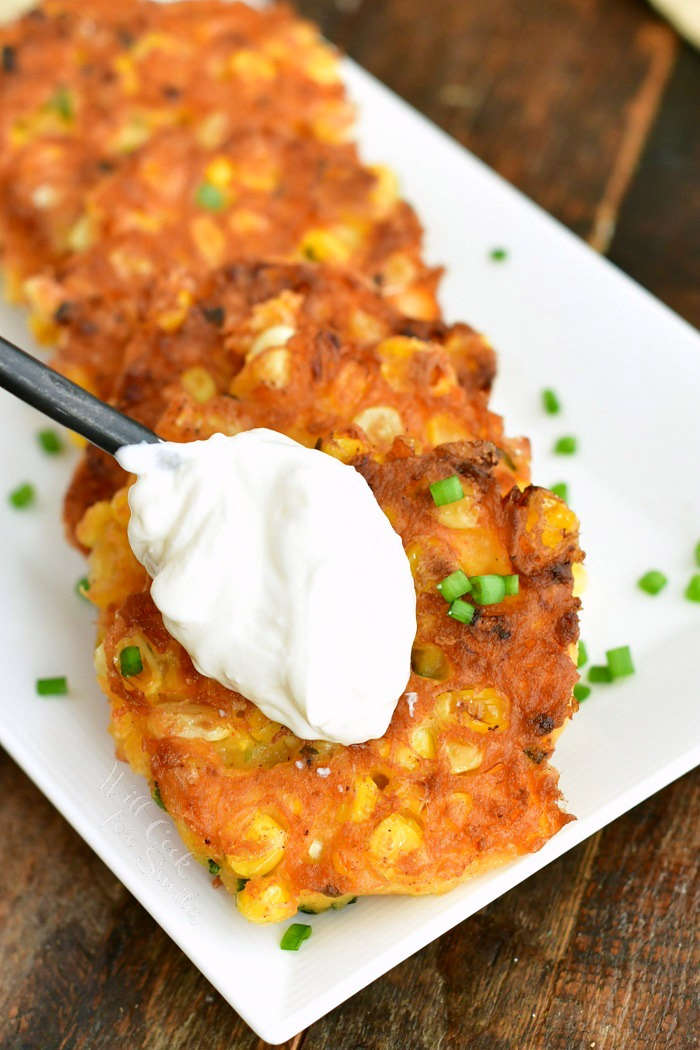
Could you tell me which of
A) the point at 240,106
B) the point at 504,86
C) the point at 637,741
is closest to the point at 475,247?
the point at 240,106

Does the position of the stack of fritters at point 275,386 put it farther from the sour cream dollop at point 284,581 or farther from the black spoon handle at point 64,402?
the black spoon handle at point 64,402

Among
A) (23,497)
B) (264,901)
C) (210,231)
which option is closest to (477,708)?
(264,901)

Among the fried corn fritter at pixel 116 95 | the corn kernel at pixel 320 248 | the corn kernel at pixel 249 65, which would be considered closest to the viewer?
the corn kernel at pixel 320 248

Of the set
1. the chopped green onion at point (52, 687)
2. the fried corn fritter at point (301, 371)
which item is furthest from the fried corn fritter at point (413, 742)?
the chopped green onion at point (52, 687)

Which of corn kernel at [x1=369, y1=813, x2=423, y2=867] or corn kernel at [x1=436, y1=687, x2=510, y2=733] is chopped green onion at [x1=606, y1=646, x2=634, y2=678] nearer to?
corn kernel at [x1=436, y1=687, x2=510, y2=733]

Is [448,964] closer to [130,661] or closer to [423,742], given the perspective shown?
[423,742]

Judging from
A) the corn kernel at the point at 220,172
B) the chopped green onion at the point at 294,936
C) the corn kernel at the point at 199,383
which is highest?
the corn kernel at the point at 220,172

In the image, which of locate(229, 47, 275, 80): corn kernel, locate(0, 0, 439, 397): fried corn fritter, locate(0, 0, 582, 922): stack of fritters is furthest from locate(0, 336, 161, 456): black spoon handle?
locate(229, 47, 275, 80): corn kernel
